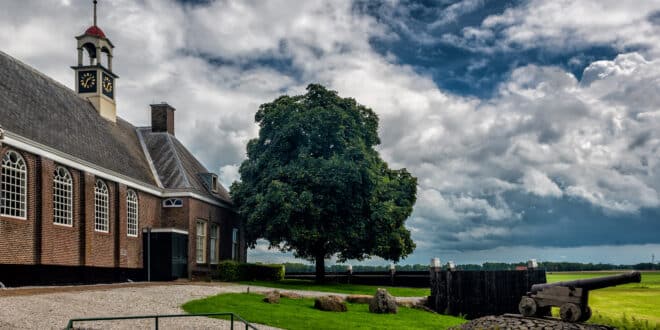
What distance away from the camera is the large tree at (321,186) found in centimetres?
3788

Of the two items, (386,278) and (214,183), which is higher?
(214,183)

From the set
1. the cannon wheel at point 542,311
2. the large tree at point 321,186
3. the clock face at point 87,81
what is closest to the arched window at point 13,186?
the clock face at point 87,81

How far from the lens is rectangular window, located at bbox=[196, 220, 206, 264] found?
133 ft

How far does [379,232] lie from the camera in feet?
130

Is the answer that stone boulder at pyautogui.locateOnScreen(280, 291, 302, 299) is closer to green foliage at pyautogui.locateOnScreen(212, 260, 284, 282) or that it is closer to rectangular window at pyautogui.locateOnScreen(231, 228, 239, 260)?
green foliage at pyautogui.locateOnScreen(212, 260, 284, 282)

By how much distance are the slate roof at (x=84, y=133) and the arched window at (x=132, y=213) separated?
1.08 metres

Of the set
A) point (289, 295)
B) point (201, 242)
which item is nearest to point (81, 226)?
point (289, 295)

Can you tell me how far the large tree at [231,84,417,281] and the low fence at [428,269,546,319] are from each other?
10794mm

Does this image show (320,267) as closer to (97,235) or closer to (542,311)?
(97,235)

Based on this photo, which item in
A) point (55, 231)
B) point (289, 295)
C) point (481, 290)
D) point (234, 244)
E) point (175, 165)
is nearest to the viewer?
point (289, 295)

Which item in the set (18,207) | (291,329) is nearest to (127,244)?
(18,207)

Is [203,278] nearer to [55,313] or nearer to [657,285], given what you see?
[55,313]

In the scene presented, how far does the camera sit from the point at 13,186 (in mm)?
25891

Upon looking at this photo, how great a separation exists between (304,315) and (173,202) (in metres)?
19.9
